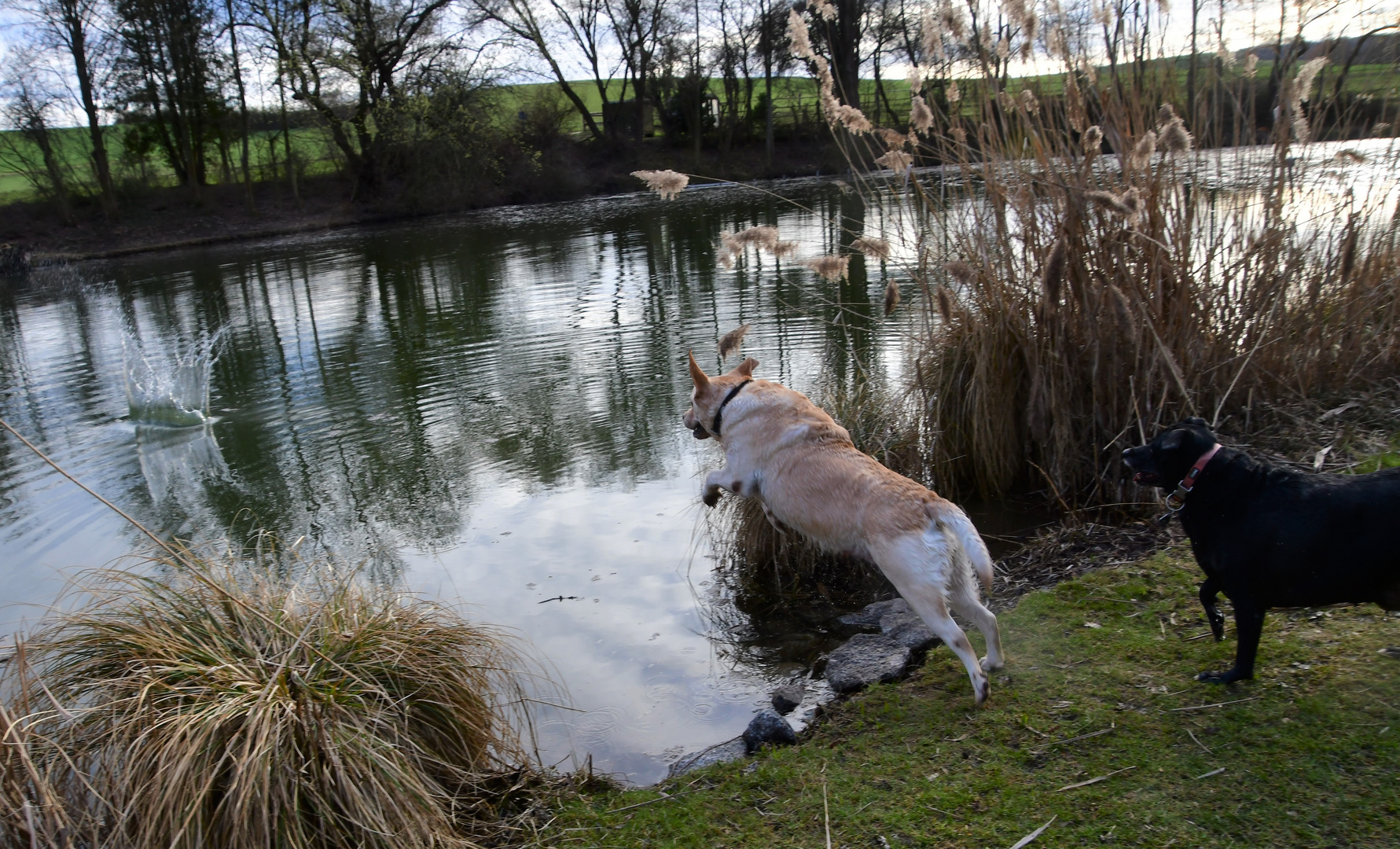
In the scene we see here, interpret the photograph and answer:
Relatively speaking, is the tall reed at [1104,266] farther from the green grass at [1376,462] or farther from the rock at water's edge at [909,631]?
the rock at water's edge at [909,631]

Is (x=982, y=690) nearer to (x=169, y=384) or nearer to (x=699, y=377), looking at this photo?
(x=699, y=377)

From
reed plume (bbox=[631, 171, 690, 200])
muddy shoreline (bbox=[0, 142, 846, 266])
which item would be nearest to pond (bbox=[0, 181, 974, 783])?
reed plume (bbox=[631, 171, 690, 200])

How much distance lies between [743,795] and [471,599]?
10.6 ft

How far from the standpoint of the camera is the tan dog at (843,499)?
157 inches

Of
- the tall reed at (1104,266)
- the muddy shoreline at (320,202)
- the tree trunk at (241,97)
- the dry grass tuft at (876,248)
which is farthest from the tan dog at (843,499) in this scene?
the tree trunk at (241,97)

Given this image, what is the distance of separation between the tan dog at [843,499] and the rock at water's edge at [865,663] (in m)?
0.32

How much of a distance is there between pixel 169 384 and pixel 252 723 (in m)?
10.7

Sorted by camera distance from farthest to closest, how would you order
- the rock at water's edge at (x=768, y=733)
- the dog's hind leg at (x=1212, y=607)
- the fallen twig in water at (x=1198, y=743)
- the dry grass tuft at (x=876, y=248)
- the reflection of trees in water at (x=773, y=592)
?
1. the dry grass tuft at (x=876, y=248)
2. the reflection of trees in water at (x=773, y=592)
3. the rock at water's edge at (x=768, y=733)
4. the dog's hind leg at (x=1212, y=607)
5. the fallen twig in water at (x=1198, y=743)

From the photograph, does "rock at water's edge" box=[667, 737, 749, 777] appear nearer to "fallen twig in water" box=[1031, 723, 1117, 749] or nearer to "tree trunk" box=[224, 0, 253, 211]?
"fallen twig in water" box=[1031, 723, 1117, 749]

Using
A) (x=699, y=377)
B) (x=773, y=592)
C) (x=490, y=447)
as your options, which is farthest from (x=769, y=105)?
(x=773, y=592)

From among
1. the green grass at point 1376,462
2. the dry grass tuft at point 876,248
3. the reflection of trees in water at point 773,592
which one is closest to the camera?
the green grass at point 1376,462

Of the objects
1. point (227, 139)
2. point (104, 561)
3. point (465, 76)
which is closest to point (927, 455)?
point (104, 561)

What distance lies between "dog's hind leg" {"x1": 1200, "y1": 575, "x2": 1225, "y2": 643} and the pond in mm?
2233

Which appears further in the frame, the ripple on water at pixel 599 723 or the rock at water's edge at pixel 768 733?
the ripple on water at pixel 599 723
